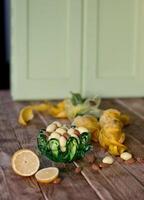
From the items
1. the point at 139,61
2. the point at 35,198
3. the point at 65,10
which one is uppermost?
the point at 65,10

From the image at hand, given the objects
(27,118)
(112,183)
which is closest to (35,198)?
(112,183)

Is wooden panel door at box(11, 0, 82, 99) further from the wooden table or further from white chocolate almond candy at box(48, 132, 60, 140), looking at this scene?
white chocolate almond candy at box(48, 132, 60, 140)

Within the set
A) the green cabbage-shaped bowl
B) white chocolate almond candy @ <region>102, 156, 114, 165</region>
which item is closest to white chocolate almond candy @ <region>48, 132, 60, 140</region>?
the green cabbage-shaped bowl

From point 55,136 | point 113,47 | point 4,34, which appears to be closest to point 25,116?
point 55,136

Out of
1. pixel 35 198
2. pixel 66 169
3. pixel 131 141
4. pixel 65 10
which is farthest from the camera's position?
pixel 65 10

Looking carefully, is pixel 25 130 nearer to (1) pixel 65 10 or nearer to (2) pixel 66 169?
(2) pixel 66 169

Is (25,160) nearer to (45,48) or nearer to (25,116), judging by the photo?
(25,116)

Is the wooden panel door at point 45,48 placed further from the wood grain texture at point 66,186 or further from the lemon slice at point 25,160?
the lemon slice at point 25,160
